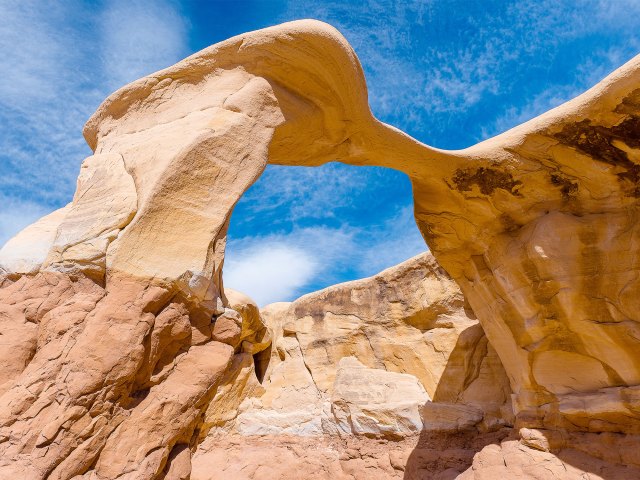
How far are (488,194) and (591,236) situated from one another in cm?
107

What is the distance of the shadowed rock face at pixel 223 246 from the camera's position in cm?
236

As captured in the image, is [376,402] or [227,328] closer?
[227,328]

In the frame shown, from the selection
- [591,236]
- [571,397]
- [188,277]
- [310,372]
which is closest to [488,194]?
[591,236]

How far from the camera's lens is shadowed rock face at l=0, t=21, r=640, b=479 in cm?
236

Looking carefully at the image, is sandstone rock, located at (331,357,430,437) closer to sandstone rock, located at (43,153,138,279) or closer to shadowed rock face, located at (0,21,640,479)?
shadowed rock face, located at (0,21,640,479)

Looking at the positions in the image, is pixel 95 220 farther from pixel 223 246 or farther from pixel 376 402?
pixel 376 402

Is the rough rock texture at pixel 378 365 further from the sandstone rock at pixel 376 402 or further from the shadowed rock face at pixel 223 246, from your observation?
the shadowed rock face at pixel 223 246

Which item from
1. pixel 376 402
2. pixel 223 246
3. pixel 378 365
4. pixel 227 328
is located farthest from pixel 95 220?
pixel 378 365

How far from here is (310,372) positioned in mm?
9930

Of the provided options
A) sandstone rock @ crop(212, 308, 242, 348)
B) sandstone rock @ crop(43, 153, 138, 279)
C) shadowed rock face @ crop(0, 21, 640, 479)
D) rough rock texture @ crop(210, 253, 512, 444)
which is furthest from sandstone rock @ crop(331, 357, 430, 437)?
sandstone rock @ crop(43, 153, 138, 279)

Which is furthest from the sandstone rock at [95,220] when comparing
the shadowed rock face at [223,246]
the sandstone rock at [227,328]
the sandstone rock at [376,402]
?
the sandstone rock at [376,402]

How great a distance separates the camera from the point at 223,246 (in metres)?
2.98

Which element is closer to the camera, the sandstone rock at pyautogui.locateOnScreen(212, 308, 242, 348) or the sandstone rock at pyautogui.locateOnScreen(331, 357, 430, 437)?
the sandstone rock at pyautogui.locateOnScreen(212, 308, 242, 348)

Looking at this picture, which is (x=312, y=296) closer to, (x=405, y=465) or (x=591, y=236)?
(x=405, y=465)
